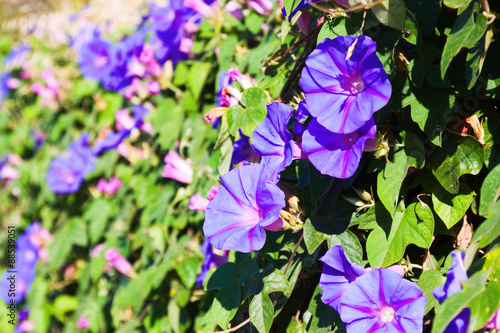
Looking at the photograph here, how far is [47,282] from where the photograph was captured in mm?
3260

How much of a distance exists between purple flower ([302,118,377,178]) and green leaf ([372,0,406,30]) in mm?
217

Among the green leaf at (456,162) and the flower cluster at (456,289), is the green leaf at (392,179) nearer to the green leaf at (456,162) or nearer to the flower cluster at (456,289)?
the green leaf at (456,162)

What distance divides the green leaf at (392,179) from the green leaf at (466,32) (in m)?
0.27

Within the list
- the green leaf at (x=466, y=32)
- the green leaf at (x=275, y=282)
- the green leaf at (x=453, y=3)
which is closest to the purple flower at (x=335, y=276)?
the green leaf at (x=275, y=282)

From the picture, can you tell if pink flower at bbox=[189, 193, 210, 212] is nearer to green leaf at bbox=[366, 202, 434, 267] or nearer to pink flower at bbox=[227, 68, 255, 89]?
pink flower at bbox=[227, 68, 255, 89]

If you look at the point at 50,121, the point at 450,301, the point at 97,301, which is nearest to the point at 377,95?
the point at 450,301

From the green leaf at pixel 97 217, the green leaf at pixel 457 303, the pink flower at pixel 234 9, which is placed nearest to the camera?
the green leaf at pixel 457 303

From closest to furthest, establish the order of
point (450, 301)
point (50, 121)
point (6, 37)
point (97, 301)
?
point (450, 301) < point (97, 301) < point (50, 121) < point (6, 37)

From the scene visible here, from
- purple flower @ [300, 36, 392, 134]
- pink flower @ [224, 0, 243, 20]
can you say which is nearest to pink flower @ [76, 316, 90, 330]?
pink flower @ [224, 0, 243, 20]

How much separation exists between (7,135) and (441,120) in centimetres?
400

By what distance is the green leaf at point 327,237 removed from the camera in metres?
1.19

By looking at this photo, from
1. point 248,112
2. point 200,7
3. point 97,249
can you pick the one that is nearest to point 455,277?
point 248,112

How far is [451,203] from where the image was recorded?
116 cm

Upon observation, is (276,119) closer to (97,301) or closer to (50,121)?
(97,301)
